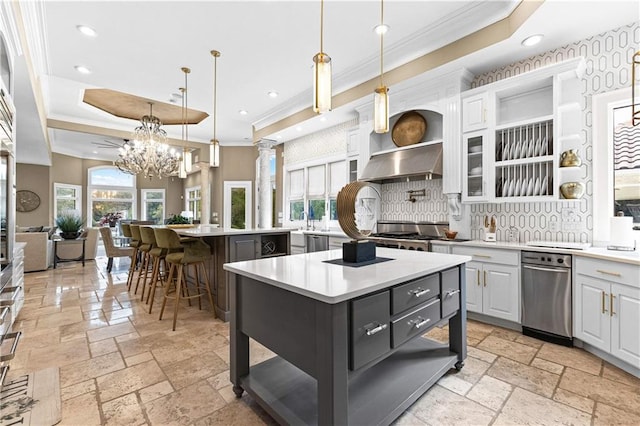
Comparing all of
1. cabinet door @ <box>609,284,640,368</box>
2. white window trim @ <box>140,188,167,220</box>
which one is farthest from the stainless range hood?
white window trim @ <box>140,188,167,220</box>

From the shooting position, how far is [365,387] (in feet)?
6.11

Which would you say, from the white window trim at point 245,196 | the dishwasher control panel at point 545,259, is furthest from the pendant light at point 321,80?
the white window trim at point 245,196

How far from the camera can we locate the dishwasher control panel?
9.00ft

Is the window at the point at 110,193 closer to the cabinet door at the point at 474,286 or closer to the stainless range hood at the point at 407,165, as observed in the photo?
the stainless range hood at the point at 407,165

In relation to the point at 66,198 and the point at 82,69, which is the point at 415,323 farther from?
the point at 66,198

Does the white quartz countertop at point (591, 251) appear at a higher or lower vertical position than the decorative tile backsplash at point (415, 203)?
lower

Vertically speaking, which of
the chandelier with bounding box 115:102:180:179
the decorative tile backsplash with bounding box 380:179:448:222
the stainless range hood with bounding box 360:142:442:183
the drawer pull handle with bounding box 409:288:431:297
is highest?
the chandelier with bounding box 115:102:180:179

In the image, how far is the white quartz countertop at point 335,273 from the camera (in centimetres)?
138

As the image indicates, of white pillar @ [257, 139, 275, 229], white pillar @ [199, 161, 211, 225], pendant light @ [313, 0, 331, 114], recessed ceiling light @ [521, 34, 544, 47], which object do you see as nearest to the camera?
pendant light @ [313, 0, 331, 114]

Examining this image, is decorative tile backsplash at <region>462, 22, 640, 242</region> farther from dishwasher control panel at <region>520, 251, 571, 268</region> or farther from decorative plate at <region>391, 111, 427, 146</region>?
decorative plate at <region>391, 111, 427, 146</region>

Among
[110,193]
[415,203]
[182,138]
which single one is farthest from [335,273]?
[110,193]

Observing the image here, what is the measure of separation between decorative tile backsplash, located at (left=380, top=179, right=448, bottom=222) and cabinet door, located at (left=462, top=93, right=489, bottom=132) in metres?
0.84

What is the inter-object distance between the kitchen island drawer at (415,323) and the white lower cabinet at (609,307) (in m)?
1.57

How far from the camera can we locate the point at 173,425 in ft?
5.71
